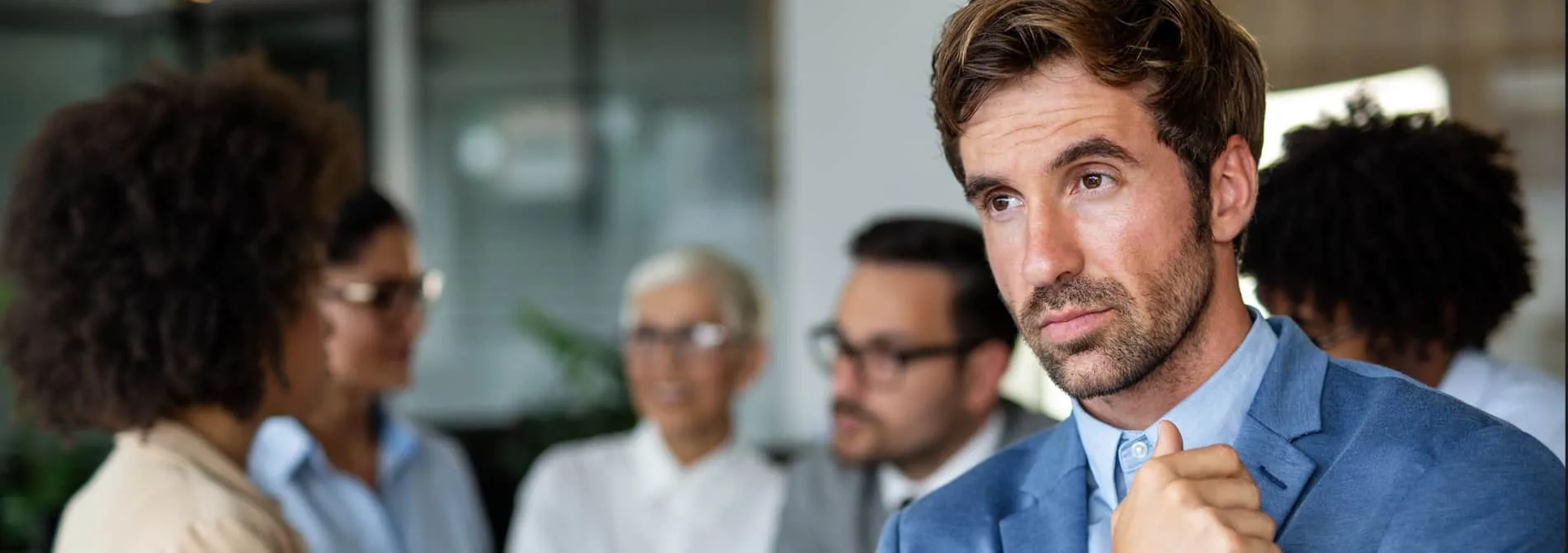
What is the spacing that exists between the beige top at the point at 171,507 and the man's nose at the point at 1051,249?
3.84 ft

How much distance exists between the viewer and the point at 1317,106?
9.21 ft

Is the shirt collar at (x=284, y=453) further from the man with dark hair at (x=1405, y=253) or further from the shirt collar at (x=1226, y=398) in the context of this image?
the shirt collar at (x=1226, y=398)

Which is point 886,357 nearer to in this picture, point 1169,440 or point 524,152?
point 1169,440

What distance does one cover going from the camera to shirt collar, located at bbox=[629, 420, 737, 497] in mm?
4055

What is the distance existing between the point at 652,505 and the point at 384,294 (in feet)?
3.09

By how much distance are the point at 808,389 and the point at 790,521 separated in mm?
2332

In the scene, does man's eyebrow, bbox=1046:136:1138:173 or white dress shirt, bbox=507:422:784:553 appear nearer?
man's eyebrow, bbox=1046:136:1138:173

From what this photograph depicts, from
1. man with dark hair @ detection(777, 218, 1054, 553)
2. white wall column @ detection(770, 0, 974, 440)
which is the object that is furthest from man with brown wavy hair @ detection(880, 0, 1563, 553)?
white wall column @ detection(770, 0, 974, 440)

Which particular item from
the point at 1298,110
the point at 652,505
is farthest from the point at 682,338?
the point at 1298,110

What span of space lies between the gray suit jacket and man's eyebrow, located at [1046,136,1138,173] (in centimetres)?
163

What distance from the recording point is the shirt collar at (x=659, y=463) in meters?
4.05

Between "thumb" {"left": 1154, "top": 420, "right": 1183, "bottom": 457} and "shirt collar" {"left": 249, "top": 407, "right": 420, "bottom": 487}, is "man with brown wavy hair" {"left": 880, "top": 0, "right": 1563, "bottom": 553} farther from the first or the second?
"shirt collar" {"left": 249, "top": 407, "right": 420, "bottom": 487}

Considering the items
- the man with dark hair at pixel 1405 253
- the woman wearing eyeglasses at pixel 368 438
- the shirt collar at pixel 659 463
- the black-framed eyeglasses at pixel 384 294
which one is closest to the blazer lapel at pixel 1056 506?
the man with dark hair at pixel 1405 253

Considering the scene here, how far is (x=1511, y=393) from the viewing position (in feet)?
7.25
